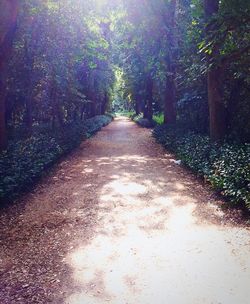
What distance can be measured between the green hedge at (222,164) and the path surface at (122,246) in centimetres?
47

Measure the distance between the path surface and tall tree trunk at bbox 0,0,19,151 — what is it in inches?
136

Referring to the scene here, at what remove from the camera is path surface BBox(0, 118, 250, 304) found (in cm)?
431

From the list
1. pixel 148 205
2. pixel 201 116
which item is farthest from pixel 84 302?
pixel 201 116

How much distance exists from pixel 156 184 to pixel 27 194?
146 inches

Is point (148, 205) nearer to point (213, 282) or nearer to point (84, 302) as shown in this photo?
point (213, 282)

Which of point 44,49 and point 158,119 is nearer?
point 44,49

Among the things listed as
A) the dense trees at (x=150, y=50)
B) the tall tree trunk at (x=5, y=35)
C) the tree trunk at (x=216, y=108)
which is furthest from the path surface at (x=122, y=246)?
the dense trees at (x=150, y=50)

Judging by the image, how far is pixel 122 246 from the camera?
569cm

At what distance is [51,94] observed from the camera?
21234 mm

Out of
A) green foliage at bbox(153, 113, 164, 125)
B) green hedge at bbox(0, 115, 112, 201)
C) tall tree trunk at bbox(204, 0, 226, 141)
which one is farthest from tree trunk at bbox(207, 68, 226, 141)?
green foliage at bbox(153, 113, 164, 125)

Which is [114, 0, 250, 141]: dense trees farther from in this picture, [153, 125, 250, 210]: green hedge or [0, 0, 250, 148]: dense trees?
[153, 125, 250, 210]: green hedge

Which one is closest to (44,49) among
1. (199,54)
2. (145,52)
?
(199,54)

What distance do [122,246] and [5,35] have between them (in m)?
9.04

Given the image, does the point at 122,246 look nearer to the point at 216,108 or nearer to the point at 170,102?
the point at 216,108
